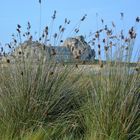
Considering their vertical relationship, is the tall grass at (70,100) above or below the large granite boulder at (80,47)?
below

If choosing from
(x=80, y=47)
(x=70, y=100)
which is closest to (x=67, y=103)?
(x=70, y=100)

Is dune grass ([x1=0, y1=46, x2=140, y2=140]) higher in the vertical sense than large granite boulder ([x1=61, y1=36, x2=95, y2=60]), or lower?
lower

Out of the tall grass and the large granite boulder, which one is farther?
the large granite boulder

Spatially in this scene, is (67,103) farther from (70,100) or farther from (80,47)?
(80,47)

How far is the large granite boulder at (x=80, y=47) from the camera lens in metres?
7.34

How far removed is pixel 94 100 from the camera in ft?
20.4

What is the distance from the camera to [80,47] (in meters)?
7.62

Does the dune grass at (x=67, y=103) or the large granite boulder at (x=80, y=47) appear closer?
the dune grass at (x=67, y=103)

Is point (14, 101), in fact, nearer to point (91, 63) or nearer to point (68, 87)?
point (68, 87)

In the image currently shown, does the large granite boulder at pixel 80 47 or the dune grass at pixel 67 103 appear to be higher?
the large granite boulder at pixel 80 47

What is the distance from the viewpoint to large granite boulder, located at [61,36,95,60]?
734 cm

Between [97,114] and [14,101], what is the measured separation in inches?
43.1

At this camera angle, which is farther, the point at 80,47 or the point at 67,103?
the point at 80,47

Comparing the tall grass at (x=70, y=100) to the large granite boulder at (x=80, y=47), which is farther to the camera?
the large granite boulder at (x=80, y=47)
